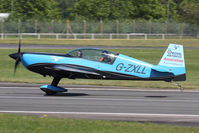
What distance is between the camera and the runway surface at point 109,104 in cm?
1224

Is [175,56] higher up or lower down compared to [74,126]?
higher up

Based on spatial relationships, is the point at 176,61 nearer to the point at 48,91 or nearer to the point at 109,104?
the point at 109,104

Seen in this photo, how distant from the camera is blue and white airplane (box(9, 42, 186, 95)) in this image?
15.8 metres

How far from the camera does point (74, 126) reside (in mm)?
10234

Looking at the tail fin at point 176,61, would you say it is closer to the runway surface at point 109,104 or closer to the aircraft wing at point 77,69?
the runway surface at point 109,104

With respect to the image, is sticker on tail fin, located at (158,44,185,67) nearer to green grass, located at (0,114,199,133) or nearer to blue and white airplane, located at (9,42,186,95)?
blue and white airplane, located at (9,42,186,95)

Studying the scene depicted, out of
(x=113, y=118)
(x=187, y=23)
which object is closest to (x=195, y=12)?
(x=187, y=23)

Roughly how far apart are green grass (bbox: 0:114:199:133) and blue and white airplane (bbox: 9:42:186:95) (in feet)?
16.9

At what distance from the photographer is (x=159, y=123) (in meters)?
11.3

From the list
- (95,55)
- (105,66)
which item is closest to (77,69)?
(95,55)

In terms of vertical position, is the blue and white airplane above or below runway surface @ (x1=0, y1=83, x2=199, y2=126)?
above

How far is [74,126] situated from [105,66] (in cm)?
614

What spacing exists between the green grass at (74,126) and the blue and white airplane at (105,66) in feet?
16.9

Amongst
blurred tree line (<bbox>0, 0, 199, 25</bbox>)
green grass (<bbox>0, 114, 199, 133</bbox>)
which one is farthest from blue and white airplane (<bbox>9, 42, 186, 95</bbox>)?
blurred tree line (<bbox>0, 0, 199, 25</bbox>)
